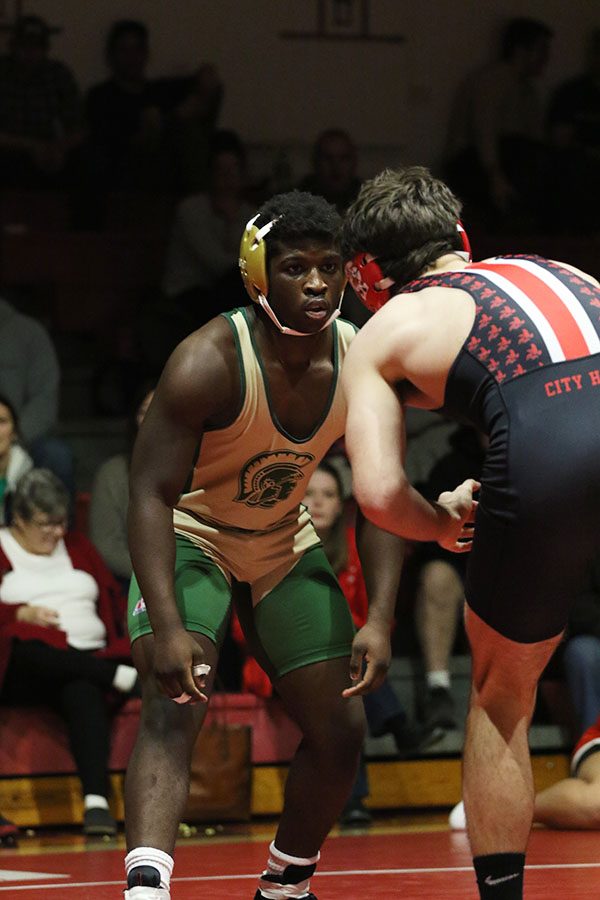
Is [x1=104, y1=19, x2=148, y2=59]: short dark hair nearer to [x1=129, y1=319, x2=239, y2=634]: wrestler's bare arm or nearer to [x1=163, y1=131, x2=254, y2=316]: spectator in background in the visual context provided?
[x1=163, y1=131, x2=254, y2=316]: spectator in background

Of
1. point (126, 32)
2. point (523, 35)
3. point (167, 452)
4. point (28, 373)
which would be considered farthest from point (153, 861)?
point (523, 35)

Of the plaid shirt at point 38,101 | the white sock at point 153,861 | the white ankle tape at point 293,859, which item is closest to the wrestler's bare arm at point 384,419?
the white sock at point 153,861

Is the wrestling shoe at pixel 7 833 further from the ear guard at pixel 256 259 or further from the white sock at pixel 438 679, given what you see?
the ear guard at pixel 256 259

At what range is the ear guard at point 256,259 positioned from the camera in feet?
13.0

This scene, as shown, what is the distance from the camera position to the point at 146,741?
12.1ft

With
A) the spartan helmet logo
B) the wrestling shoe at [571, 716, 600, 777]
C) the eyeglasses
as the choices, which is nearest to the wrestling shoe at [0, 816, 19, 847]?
the eyeglasses

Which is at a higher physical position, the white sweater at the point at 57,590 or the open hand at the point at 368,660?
the open hand at the point at 368,660

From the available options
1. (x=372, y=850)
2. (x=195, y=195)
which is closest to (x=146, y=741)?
(x=372, y=850)

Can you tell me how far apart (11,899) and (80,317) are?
5812 millimetres

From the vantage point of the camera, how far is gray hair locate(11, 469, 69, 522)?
264 inches

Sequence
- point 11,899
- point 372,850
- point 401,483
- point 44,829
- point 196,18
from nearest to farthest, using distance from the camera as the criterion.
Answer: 1. point 401,483
2. point 11,899
3. point 372,850
4. point 44,829
5. point 196,18

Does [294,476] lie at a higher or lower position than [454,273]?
lower

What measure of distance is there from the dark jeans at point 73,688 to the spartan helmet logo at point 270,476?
2617mm

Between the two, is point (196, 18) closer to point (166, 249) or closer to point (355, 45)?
point (355, 45)
